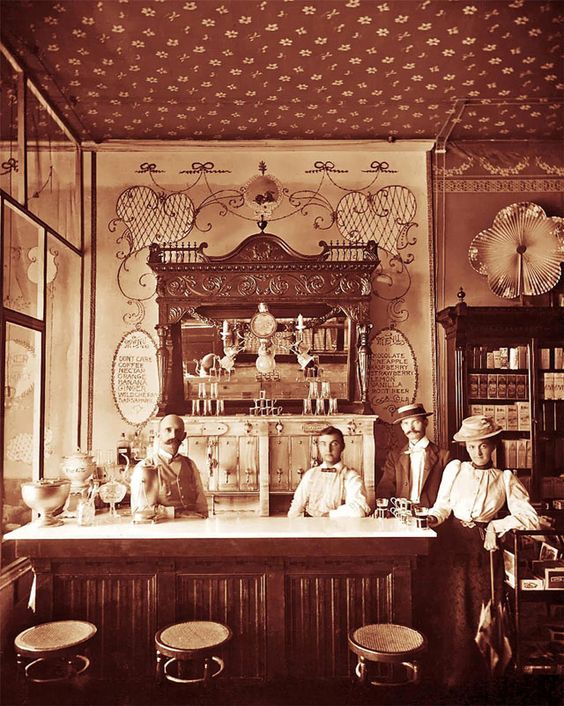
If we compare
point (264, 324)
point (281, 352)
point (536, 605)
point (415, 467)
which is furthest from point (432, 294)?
point (536, 605)

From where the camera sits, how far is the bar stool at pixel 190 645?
3143 mm

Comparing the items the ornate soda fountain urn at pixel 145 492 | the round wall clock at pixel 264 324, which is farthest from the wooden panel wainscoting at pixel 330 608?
the round wall clock at pixel 264 324

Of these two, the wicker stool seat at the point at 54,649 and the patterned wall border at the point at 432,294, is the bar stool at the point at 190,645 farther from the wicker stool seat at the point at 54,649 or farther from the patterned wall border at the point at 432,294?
the patterned wall border at the point at 432,294

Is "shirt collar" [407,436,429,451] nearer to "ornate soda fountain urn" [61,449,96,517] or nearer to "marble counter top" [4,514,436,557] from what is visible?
"marble counter top" [4,514,436,557]

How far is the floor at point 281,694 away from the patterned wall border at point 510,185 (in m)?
4.86

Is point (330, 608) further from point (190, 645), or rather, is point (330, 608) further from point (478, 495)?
point (478, 495)

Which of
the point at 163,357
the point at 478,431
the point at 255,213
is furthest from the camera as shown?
the point at 255,213

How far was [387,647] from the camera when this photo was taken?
315 cm

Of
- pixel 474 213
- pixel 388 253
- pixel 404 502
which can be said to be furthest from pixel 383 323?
pixel 404 502

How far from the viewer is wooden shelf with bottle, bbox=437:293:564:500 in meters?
6.12

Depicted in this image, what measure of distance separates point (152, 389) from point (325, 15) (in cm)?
395

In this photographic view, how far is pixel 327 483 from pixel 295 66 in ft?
11.4

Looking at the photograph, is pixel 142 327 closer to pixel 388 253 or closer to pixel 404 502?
pixel 388 253

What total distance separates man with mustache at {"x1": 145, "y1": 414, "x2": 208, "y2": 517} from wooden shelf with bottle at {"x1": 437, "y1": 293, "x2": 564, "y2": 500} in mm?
2726
